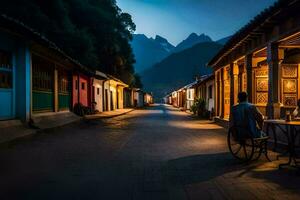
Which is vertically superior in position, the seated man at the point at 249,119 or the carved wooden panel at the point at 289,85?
the carved wooden panel at the point at 289,85

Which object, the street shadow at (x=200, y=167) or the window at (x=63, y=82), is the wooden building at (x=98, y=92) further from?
the street shadow at (x=200, y=167)

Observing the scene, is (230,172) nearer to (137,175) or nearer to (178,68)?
(137,175)

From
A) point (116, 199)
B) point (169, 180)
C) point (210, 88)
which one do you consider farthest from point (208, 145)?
point (210, 88)

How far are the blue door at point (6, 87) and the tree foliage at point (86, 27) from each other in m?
11.4

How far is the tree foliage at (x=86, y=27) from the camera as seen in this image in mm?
25844

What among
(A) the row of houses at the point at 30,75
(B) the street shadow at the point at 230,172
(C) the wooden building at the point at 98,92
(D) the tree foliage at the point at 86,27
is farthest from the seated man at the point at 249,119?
(C) the wooden building at the point at 98,92

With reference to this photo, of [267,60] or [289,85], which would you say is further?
[289,85]

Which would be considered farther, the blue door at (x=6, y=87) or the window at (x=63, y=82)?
the window at (x=63, y=82)

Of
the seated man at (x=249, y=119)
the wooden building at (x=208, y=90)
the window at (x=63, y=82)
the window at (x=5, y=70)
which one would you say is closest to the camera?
the seated man at (x=249, y=119)

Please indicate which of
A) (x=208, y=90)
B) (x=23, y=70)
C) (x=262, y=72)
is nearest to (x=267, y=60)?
(x=262, y=72)

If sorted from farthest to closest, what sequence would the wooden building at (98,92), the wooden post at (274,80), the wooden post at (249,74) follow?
the wooden building at (98,92) → the wooden post at (249,74) → the wooden post at (274,80)

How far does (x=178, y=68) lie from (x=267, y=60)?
152 meters

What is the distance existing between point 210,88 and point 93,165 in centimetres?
2415

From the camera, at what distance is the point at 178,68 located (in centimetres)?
16262
